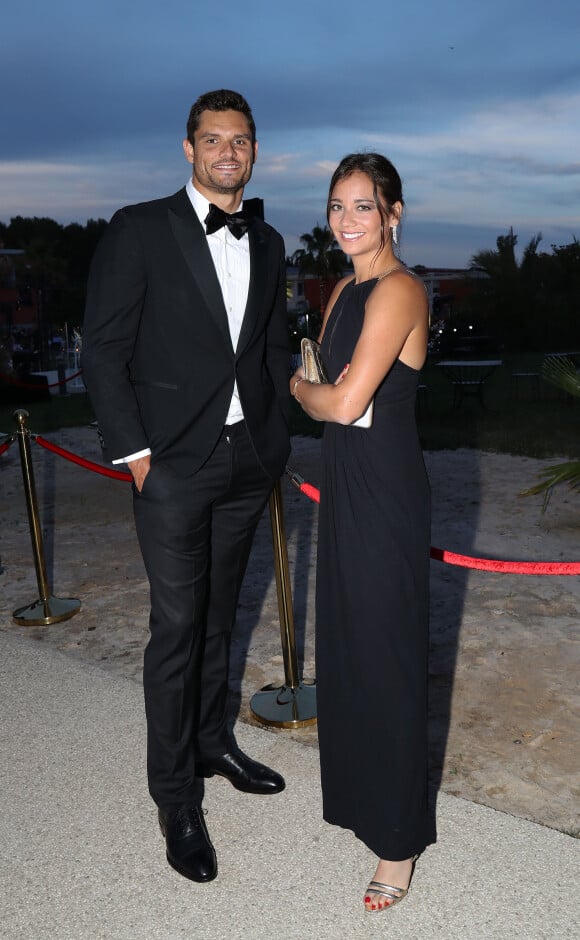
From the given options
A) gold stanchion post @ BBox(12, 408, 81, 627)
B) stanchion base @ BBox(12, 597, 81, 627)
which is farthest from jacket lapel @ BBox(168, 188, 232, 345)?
stanchion base @ BBox(12, 597, 81, 627)

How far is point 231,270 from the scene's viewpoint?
10.1 feet

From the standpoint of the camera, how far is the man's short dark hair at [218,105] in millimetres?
2900

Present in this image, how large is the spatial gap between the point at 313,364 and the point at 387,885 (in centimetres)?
159

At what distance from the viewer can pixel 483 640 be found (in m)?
5.14

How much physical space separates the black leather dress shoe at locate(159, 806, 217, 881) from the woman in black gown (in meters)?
0.50

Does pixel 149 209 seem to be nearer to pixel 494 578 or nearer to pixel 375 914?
pixel 375 914

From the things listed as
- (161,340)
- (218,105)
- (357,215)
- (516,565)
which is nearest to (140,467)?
(161,340)

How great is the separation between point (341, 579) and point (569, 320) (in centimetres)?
3947

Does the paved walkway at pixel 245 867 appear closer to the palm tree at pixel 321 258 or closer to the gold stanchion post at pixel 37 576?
the gold stanchion post at pixel 37 576

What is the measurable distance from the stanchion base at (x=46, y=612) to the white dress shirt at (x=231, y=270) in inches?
118

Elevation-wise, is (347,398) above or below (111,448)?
above

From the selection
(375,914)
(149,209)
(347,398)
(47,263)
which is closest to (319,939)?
(375,914)

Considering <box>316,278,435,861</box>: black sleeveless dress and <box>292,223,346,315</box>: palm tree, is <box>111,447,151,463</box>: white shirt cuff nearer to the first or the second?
<box>316,278,435,861</box>: black sleeveless dress

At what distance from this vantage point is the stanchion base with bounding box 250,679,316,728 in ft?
13.3
